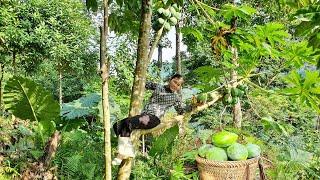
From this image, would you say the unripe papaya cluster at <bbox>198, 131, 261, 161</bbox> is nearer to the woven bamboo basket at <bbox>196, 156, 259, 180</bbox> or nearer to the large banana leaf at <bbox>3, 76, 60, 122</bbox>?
the woven bamboo basket at <bbox>196, 156, 259, 180</bbox>

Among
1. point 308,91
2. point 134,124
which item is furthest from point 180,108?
point 308,91

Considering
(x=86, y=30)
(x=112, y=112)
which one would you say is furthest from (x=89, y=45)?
(x=112, y=112)

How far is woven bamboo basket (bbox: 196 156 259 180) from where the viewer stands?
3.83 m

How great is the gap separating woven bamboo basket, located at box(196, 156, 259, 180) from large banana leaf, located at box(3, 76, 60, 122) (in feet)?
5.58

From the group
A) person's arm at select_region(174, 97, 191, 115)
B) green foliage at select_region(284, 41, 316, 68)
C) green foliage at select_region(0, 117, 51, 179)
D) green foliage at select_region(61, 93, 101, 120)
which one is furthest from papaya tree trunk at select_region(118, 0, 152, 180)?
green foliage at select_region(61, 93, 101, 120)

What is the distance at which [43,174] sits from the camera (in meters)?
4.39

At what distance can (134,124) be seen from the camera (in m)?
2.77

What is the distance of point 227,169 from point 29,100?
2096 mm

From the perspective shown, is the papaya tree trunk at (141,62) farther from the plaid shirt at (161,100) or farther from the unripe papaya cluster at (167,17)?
the plaid shirt at (161,100)

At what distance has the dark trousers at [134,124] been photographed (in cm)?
271

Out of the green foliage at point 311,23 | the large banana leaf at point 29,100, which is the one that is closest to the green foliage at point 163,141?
the large banana leaf at point 29,100

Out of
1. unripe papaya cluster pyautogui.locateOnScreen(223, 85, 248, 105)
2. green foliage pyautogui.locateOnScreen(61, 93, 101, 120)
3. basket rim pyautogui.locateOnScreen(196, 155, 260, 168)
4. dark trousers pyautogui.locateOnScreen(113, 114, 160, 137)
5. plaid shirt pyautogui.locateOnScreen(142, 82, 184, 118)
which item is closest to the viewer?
dark trousers pyautogui.locateOnScreen(113, 114, 160, 137)

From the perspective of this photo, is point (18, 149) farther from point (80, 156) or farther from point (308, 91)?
point (308, 91)

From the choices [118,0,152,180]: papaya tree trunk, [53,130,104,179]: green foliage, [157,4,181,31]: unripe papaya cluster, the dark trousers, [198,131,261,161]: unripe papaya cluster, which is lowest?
[53,130,104,179]: green foliage
